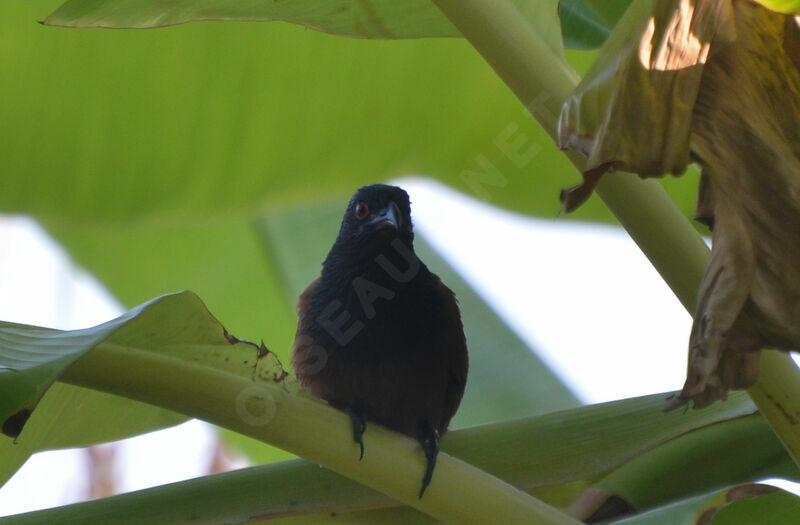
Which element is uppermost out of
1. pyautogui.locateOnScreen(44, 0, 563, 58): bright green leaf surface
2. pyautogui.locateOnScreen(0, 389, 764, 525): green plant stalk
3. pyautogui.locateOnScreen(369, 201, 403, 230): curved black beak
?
pyautogui.locateOnScreen(44, 0, 563, 58): bright green leaf surface

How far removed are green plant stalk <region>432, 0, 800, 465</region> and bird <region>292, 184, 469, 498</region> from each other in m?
0.76

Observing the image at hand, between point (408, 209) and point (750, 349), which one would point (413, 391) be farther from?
point (750, 349)

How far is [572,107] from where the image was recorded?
0.81 metres

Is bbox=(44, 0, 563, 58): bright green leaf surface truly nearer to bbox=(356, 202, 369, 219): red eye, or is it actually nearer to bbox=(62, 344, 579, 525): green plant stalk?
bbox=(62, 344, 579, 525): green plant stalk

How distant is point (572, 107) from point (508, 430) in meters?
0.49

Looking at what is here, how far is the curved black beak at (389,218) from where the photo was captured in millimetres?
1981

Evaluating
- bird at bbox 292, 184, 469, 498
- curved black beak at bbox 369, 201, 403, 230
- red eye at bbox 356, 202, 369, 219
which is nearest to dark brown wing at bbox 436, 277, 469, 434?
bird at bbox 292, 184, 469, 498

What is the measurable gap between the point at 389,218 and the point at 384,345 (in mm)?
345

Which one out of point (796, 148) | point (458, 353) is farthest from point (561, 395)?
point (796, 148)

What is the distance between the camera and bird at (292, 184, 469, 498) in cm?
174

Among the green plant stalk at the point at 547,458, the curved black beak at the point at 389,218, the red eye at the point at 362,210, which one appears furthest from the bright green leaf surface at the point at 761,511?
the red eye at the point at 362,210

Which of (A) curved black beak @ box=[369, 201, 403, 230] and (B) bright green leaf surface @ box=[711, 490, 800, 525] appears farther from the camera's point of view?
(A) curved black beak @ box=[369, 201, 403, 230]

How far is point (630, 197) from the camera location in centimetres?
98

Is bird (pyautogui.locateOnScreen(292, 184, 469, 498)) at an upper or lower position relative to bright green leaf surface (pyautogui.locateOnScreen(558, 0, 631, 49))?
lower
